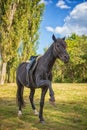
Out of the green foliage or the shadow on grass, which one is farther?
the green foliage

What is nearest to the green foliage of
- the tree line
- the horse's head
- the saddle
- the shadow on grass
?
the tree line

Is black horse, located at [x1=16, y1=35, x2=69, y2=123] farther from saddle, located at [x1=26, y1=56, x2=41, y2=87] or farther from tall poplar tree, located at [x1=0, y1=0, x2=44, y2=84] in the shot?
tall poplar tree, located at [x1=0, y1=0, x2=44, y2=84]

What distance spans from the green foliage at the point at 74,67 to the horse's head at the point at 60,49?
1813 inches

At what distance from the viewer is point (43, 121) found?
368 inches

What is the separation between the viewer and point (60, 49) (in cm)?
816

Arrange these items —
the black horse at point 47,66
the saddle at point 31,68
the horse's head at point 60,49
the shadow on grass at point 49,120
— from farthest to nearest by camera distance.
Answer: the saddle at point 31,68, the shadow on grass at point 49,120, the black horse at point 47,66, the horse's head at point 60,49

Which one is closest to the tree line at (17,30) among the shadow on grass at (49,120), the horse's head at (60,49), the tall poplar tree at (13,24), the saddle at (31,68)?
the tall poplar tree at (13,24)

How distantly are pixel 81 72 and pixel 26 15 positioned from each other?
29652 mm

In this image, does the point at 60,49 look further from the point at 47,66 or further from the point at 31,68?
the point at 31,68

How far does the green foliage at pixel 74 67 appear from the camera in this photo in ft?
184

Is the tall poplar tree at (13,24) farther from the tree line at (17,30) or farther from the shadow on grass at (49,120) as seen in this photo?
the shadow on grass at (49,120)

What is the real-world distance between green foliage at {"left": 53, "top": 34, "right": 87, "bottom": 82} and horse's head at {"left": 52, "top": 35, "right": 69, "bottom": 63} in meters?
46.1

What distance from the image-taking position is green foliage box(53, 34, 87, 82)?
56.1m

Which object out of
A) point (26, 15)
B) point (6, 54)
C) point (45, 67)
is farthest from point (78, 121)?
point (26, 15)
